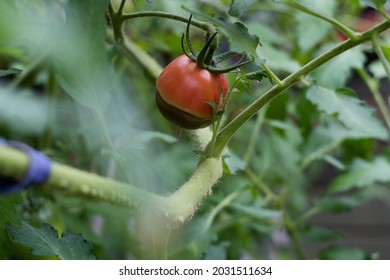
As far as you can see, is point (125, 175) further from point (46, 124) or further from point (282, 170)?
point (282, 170)

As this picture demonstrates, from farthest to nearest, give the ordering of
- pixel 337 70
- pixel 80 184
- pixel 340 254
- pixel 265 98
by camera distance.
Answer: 1. pixel 340 254
2. pixel 337 70
3. pixel 265 98
4. pixel 80 184

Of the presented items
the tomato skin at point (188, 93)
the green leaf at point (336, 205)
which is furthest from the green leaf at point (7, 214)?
the green leaf at point (336, 205)

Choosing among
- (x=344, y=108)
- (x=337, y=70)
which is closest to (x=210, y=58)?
(x=344, y=108)

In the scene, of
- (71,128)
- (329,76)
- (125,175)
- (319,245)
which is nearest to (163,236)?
(125,175)

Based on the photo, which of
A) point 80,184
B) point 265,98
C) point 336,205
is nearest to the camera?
point 80,184

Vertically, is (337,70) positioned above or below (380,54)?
above

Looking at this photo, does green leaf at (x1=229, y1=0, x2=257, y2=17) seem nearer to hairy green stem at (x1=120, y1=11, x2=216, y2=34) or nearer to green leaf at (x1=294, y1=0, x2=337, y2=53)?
hairy green stem at (x1=120, y1=11, x2=216, y2=34)

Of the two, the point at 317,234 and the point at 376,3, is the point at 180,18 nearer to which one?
the point at 376,3
